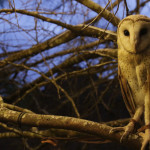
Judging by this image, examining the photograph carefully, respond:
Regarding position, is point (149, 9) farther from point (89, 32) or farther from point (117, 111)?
point (117, 111)

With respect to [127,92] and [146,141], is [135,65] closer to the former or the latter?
[127,92]

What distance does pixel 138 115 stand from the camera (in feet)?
3.88

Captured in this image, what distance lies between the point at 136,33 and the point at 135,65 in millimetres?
190

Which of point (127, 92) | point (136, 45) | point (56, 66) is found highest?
point (56, 66)

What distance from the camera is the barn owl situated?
3.24 feet

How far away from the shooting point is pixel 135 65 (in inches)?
43.2

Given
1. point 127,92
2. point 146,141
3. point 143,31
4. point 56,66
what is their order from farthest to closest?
point 56,66 < point 127,92 < point 143,31 < point 146,141

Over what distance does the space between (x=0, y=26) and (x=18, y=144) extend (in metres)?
1.29

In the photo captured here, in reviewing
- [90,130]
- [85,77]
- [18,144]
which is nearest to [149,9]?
[85,77]

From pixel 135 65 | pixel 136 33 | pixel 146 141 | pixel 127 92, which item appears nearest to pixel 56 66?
pixel 127 92

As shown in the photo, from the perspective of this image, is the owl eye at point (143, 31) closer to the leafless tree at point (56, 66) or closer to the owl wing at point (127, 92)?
the leafless tree at point (56, 66)

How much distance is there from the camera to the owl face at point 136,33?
98 cm

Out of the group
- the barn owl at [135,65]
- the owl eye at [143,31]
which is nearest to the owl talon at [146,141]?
the barn owl at [135,65]

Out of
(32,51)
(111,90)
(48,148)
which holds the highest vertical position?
(32,51)
